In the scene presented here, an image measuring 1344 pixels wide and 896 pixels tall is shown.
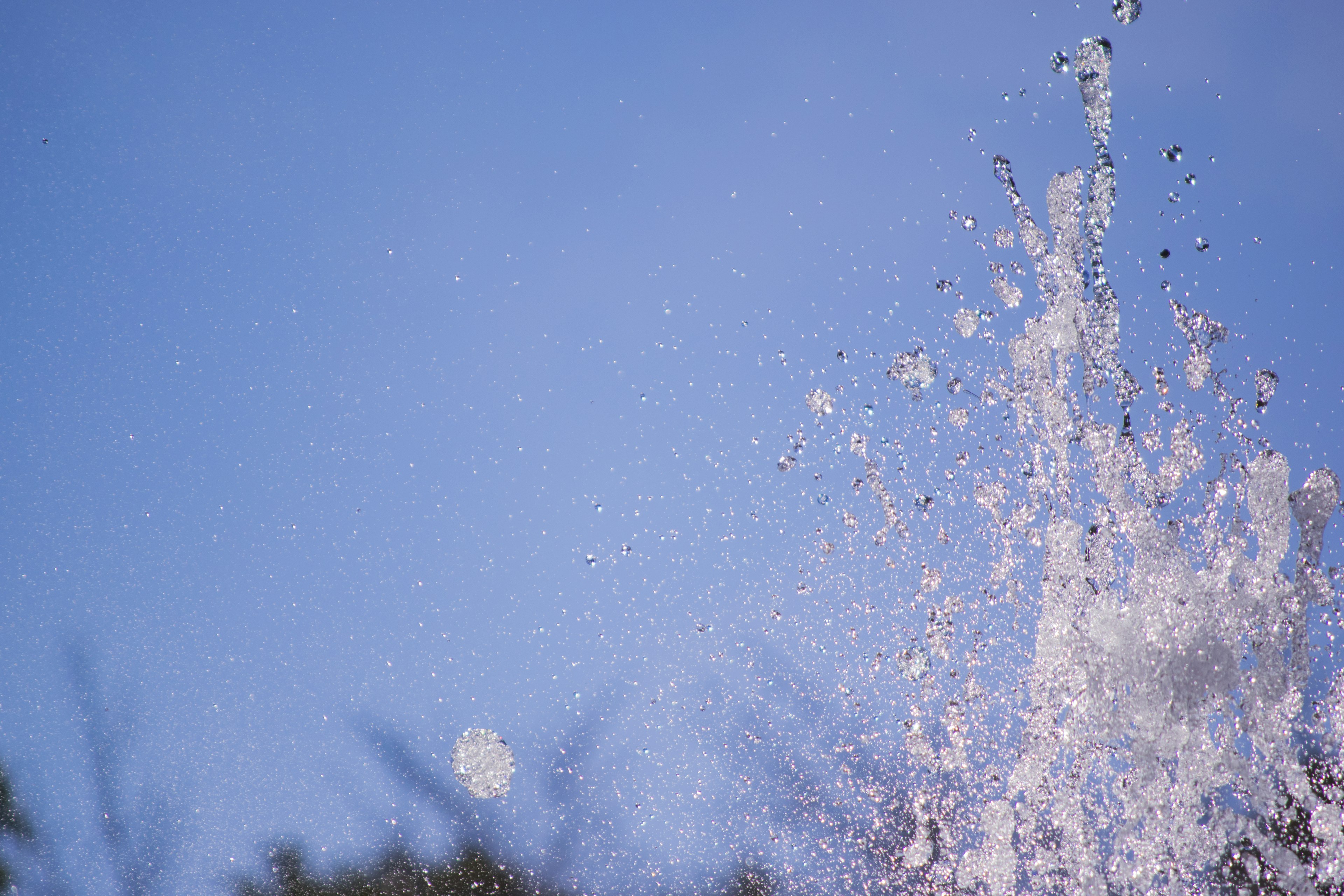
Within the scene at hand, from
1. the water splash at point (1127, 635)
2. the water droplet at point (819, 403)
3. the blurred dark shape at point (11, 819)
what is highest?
the blurred dark shape at point (11, 819)

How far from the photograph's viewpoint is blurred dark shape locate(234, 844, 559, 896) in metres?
25.6

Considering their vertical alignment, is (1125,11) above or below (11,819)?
below

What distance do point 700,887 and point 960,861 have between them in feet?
65.0

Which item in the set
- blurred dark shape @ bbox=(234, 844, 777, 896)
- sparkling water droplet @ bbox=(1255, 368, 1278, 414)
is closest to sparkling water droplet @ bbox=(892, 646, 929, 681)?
sparkling water droplet @ bbox=(1255, 368, 1278, 414)

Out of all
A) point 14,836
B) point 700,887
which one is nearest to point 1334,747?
point 700,887

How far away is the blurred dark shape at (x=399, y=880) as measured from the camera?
25.6 meters

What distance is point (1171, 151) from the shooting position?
5.75 metres

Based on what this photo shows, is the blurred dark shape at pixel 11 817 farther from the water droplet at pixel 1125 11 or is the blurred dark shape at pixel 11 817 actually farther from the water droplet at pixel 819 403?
the water droplet at pixel 1125 11

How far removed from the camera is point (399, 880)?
88.4 feet

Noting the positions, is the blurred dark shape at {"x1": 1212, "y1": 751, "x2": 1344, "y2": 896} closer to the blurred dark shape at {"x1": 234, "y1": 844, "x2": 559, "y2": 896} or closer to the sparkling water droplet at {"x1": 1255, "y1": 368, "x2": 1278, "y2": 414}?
the sparkling water droplet at {"x1": 1255, "y1": 368, "x2": 1278, "y2": 414}

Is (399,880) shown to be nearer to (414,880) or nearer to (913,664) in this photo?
(414,880)

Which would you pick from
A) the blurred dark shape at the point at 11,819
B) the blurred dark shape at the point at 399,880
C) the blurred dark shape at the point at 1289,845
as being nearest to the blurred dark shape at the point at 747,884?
the blurred dark shape at the point at 399,880

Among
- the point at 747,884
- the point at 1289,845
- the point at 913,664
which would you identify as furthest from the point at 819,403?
the point at 747,884

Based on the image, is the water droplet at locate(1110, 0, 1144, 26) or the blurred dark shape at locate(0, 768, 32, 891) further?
the blurred dark shape at locate(0, 768, 32, 891)
